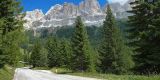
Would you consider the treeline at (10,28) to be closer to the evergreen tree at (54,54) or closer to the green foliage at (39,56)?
the evergreen tree at (54,54)

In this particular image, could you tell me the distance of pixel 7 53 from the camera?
27188 mm

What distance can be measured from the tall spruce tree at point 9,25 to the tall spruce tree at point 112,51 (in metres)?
35.5

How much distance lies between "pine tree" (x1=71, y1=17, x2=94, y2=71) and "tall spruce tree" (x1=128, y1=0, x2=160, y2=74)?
34.7 m

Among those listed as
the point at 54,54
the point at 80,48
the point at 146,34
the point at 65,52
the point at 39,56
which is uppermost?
the point at 146,34

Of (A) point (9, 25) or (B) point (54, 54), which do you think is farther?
(B) point (54, 54)

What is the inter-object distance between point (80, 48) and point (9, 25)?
3838cm

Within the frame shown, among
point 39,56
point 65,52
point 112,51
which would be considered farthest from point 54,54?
point 112,51

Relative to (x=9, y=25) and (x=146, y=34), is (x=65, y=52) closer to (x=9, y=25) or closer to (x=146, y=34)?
(x=9, y=25)

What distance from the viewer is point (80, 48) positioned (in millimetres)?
67062

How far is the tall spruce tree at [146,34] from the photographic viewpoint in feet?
87.5

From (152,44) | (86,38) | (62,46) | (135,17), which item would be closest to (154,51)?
(152,44)

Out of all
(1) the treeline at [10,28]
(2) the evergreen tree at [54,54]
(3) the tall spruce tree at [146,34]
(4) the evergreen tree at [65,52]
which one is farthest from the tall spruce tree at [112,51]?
(3) the tall spruce tree at [146,34]

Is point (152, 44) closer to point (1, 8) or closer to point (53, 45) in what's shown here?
point (1, 8)

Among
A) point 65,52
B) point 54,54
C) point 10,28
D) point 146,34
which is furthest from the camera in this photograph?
point 54,54
